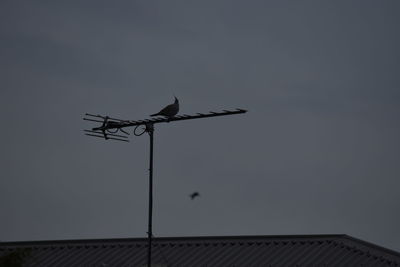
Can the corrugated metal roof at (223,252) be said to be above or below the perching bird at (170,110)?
below

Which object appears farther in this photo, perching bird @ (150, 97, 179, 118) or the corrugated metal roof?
the corrugated metal roof

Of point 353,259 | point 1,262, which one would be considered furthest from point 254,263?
point 1,262

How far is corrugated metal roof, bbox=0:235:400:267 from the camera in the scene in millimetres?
26156

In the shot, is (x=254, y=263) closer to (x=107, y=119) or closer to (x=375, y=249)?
(x=375, y=249)

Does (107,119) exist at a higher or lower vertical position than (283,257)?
higher

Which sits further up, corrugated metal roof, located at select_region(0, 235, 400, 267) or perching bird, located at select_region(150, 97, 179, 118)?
perching bird, located at select_region(150, 97, 179, 118)

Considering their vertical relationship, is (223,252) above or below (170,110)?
below

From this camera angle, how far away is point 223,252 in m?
27.1

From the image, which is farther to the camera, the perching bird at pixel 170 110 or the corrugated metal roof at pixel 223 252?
the corrugated metal roof at pixel 223 252

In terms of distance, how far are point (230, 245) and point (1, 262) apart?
1043 cm

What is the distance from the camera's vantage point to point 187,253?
1066 inches

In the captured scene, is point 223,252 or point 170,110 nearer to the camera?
point 170,110

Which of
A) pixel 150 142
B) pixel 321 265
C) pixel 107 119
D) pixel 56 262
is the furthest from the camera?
pixel 56 262

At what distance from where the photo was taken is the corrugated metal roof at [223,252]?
26.2 m
